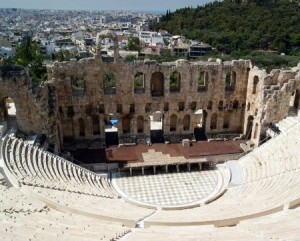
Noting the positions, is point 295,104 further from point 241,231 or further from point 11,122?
point 11,122

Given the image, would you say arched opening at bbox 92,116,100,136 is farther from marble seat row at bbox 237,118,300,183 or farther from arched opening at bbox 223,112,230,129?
marble seat row at bbox 237,118,300,183

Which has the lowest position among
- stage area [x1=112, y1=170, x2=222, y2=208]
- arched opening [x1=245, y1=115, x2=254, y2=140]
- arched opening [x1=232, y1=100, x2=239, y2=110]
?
stage area [x1=112, y1=170, x2=222, y2=208]

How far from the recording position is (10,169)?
20.9 m

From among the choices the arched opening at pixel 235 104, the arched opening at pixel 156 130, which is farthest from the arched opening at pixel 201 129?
the arched opening at pixel 156 130

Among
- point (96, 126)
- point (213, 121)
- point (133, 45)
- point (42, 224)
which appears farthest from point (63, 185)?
point (133, 45)

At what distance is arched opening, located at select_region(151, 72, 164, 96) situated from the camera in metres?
32.7

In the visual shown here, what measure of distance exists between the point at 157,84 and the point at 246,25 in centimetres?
7197

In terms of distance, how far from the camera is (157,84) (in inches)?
1308

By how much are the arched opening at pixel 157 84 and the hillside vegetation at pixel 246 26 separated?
5497 cm

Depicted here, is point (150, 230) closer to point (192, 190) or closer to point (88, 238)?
point (88, 238)

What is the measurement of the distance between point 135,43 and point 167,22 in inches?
1412

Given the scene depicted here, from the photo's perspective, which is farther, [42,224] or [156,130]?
[156,130]

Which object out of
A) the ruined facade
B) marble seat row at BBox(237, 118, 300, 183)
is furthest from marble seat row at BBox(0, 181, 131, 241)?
marble seat row at BBox(237, 118, 300, 183)

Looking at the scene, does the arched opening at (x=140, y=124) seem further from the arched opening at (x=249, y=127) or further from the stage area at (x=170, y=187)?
the arched opening at (x=249, y=127)
